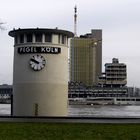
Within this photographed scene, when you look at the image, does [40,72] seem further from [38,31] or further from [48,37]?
[38,31]

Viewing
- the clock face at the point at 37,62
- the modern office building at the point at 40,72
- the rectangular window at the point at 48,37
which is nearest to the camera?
the clock face at the point at 37,62

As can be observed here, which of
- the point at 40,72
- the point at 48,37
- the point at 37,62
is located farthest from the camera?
the point at 48,37

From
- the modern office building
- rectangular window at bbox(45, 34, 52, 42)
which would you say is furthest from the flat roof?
rectangular window at bbox(45, 34, 52, 42)

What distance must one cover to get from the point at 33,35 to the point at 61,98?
5088 millimetres

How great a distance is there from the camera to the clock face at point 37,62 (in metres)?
33.0

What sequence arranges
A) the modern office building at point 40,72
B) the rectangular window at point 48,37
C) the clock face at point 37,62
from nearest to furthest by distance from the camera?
the clock face at point 37,62
the modern office building at point 40,72
the rectangular window at point 48,37

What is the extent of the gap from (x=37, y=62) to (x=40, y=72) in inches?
30.6

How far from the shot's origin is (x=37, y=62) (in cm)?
3300

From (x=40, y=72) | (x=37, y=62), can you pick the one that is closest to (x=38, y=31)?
(x=37, y=62)

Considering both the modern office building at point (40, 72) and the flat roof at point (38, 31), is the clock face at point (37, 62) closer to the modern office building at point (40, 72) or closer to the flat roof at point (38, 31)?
the modern office building at point (40, 72)

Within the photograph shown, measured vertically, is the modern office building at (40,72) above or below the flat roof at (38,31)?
below

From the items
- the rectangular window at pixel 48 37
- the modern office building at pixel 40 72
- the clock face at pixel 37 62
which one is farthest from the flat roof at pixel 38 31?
the clock face at pixel 37 62

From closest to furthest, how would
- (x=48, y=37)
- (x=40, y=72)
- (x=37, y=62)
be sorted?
1. (x=37, y=62)
2. (x=40, y=72)
3. (x=48, y=37)

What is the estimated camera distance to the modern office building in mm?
33188
